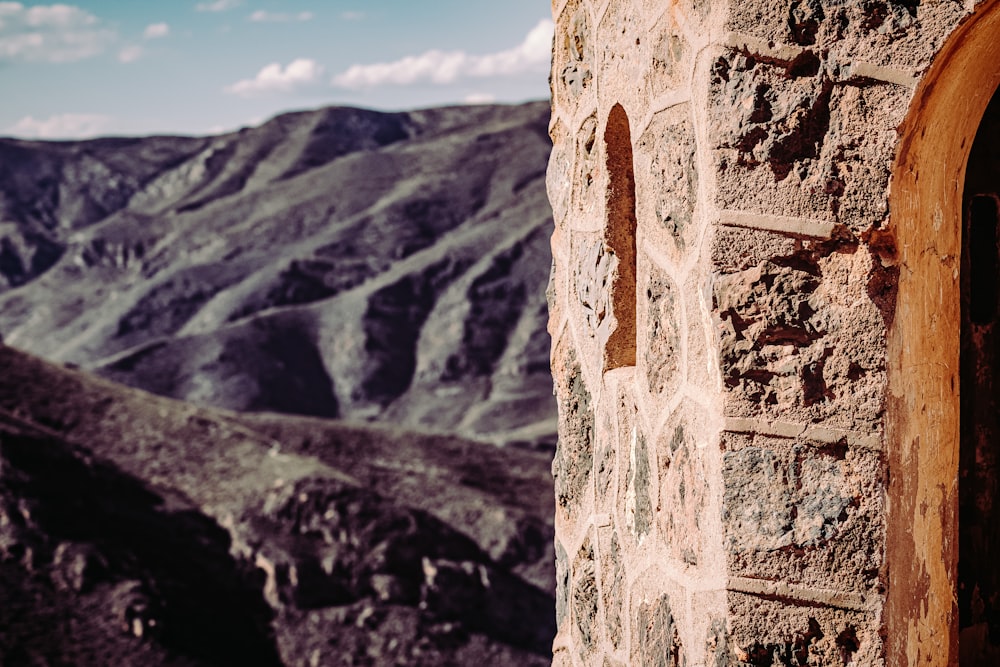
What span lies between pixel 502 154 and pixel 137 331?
27.2 feet

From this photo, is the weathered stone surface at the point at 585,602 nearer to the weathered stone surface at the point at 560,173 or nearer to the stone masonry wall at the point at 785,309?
the stone masonry wall at the point at 785,309

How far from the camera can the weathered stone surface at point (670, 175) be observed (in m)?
1.33

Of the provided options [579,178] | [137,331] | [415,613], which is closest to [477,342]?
[137,331]

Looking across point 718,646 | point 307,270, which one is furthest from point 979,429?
point 307,270

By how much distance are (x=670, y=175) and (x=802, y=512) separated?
43cm

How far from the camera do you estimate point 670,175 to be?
138 centimetres

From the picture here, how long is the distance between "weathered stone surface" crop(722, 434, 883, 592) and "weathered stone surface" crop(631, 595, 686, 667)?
0.57ft

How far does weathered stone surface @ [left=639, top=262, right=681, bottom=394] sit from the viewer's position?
1.39 m

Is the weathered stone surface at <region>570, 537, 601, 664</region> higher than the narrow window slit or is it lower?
lower

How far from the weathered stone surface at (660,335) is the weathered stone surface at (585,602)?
0.45 meters

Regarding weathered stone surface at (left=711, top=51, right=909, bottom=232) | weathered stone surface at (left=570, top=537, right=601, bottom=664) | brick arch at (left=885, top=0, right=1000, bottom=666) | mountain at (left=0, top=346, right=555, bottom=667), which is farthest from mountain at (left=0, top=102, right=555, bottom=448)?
weathered stone surface at (left=711, top=51, right=909, bottom=232)

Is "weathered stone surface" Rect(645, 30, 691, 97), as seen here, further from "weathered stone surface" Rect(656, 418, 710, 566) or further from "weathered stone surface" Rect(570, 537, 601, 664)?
"weathered stone surface" Rect(570, 537, 601, 664)

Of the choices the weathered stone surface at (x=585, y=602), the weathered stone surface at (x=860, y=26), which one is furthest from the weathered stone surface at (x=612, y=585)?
the weathered stone surface at (x=860, y=26)

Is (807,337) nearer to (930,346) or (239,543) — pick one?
(930,346)
